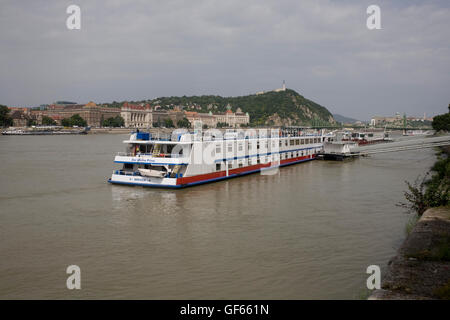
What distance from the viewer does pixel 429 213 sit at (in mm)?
14625

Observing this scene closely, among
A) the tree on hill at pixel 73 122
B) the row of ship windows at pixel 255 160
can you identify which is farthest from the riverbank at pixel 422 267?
the tree on hill at pixel 73 122

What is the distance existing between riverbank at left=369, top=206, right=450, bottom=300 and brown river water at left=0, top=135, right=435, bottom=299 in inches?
51.3

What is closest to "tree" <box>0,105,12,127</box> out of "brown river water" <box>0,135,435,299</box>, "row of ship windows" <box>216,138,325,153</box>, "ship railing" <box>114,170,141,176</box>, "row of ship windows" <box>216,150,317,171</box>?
"row of ship windows" <box>216,138,325,153</box>

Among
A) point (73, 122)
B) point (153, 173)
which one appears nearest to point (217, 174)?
point (153, 173)

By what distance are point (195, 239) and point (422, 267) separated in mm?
8052

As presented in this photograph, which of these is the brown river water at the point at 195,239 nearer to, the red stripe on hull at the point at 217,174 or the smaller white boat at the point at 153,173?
the red stripe on hull at the point at 217,174

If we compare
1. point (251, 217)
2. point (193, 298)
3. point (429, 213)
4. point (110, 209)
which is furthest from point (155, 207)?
point (429, 213)

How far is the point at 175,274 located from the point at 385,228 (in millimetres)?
9571

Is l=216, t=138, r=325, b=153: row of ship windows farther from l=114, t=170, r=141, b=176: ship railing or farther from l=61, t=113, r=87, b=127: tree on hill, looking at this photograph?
l=61, t=113, r=87, b=127: tree on hill

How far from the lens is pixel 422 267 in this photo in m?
9.32

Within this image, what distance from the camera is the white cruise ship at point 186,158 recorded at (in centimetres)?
2434

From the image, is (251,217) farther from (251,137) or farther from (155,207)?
(251,137)

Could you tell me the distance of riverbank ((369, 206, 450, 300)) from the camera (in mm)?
7848

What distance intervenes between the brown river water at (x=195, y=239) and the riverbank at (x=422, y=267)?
1.30 metres
